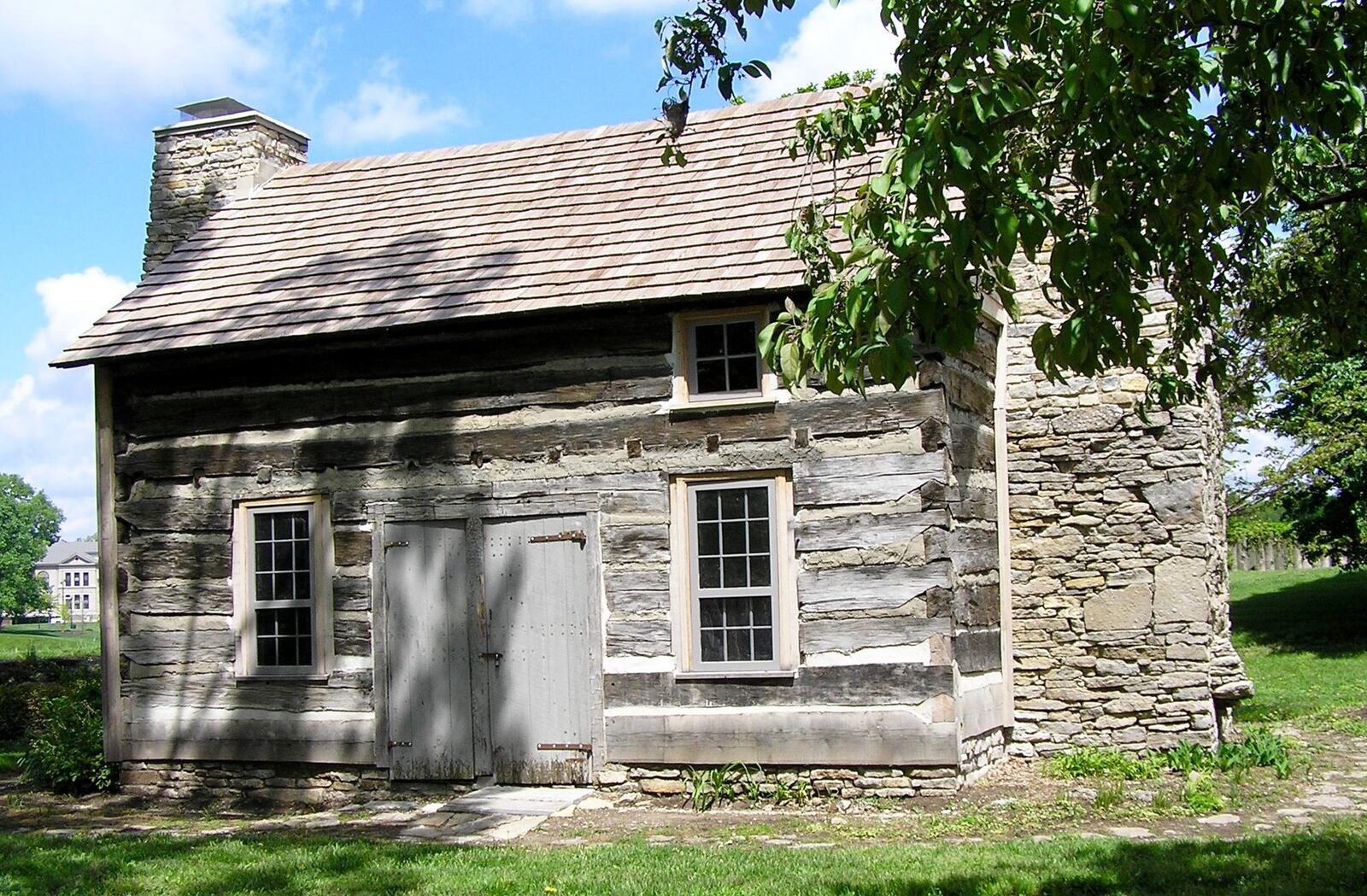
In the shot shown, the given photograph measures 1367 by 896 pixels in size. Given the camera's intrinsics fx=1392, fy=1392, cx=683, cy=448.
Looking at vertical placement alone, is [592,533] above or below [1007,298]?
below

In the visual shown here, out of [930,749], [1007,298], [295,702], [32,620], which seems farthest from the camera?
[32,620]

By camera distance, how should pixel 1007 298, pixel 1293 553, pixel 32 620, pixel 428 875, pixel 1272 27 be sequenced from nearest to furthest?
pixel 1272 27, pixel 1007 298, pixel 428 875, pixel 1293 553, pixel 32 620

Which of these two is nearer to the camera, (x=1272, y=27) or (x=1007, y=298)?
(x=1272, y=27)

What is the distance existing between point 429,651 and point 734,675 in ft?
9.16

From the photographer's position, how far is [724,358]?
1151cm

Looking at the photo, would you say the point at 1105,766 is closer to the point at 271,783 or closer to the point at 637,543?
the point at 637,543

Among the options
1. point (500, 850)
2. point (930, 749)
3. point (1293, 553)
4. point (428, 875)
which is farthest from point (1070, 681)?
point (1293, 553)

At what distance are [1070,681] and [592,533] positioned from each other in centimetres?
464

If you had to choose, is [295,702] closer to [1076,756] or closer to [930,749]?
[930,749]

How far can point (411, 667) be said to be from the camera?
12.1 metres

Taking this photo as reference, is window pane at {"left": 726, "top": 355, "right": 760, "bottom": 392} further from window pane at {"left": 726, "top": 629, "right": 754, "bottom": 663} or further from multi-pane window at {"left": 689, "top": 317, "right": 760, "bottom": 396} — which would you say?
window pane at {"left": 726, "top": 629, "right": 754, "bottom": 663}

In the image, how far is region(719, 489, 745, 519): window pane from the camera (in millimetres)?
11344

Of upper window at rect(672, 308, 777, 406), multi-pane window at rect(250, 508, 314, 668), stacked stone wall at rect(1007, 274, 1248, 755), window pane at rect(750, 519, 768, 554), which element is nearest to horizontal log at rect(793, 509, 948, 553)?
window pane at rect(750, 519, 768, 554)

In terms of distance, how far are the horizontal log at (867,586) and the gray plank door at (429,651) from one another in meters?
3.06
